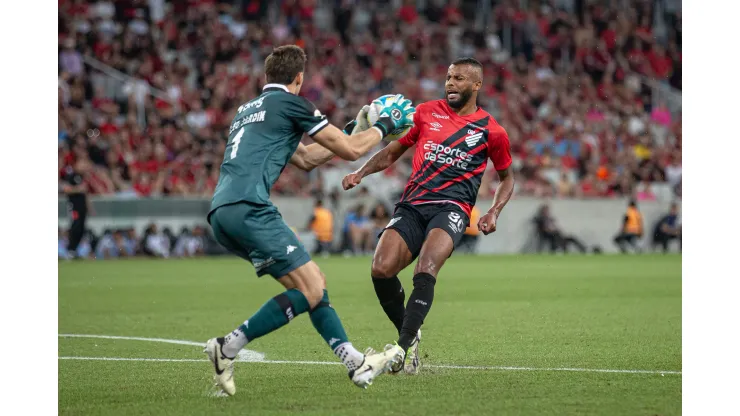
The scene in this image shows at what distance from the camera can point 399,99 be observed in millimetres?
7047

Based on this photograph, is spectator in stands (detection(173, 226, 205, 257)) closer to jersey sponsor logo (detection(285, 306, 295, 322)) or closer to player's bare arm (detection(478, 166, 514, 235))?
player's bare arm (detection(478, 166, 514, 235))

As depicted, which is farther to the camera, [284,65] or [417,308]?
[417,308]

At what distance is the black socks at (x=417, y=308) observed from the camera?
7.03 m

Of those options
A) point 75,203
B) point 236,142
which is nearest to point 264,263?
point 236,142

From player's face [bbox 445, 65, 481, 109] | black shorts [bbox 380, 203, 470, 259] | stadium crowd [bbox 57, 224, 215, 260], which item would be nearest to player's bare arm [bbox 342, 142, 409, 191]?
black shorts [bbox 380, 203, 470, 259]

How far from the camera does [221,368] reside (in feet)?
20.6

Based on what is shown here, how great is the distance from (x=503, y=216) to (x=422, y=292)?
702 inches

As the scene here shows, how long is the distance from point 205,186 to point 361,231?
3.81 m

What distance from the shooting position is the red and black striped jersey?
25.4ft

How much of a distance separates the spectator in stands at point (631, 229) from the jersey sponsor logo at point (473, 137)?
18.3 meters

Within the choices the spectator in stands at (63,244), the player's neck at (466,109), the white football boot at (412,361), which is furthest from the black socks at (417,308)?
the spectator in stands at (63,244)

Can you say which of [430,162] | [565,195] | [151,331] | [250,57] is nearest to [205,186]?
[250,57]

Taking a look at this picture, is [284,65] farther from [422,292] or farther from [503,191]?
[503,191]

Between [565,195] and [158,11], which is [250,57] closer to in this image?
[158,11]
